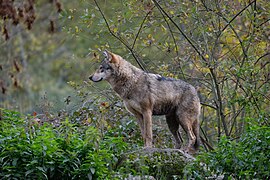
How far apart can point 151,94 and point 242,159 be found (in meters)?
2.91

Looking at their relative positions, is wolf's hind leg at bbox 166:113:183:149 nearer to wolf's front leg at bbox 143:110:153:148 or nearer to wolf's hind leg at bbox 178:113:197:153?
wolf's hind leg at bbox 178:113:197:153

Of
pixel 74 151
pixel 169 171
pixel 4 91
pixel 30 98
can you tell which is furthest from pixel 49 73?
pixel 4 91

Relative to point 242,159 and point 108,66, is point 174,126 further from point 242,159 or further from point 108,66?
point 242,159

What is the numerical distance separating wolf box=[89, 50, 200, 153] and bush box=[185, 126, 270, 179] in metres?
2.48

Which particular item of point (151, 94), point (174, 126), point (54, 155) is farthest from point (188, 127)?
point (54, 155)

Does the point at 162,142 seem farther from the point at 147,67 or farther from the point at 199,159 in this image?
the point at 199,159

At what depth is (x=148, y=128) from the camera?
8.24 m

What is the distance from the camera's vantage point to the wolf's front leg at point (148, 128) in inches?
322

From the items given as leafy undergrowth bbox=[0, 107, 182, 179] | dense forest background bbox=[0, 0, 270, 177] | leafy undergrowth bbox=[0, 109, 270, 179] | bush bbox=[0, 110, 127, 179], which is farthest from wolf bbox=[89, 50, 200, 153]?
bush bbox=[0, 110, 127, 179]

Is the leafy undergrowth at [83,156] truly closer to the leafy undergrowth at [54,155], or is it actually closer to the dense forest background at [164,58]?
the leafy undergrowth at [54,155]

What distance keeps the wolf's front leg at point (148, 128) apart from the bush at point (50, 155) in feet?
8.04

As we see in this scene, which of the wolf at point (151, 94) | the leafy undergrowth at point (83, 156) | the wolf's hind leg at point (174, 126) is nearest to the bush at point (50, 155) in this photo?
the leafy undergrowth at point (83, 156)

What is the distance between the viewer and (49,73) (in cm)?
1377

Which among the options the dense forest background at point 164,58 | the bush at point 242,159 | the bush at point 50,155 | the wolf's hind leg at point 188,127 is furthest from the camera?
the dense forest background at point 164,58
